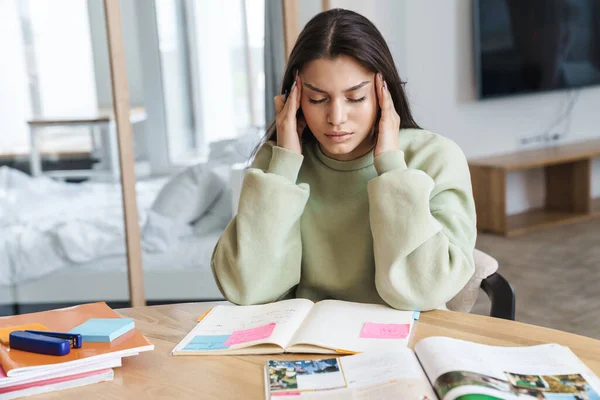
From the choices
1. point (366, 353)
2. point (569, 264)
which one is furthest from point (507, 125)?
point (366, 353)

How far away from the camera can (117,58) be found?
2725mm

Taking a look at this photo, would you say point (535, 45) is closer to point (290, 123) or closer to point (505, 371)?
point (290, 123)

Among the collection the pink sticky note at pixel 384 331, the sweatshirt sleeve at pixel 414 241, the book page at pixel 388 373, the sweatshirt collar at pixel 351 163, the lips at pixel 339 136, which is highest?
the lips at pixel 339 136

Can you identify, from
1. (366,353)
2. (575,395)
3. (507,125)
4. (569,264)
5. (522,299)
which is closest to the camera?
(575,395)

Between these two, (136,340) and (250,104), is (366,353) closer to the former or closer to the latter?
(136,340)

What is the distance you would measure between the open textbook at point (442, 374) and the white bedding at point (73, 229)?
1913mm

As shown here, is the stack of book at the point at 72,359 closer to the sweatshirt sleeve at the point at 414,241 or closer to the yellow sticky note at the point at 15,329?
the yellow sticky note at the point at 15,329

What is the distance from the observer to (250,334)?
1163 mm

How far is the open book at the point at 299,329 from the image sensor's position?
111 cm

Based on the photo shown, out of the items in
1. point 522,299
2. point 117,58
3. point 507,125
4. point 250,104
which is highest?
point 117,58

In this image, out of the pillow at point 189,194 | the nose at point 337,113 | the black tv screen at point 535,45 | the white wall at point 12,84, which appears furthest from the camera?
the black tv screen at point 535,45

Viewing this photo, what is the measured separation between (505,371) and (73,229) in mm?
2156

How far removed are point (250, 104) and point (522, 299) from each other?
56.5 inches

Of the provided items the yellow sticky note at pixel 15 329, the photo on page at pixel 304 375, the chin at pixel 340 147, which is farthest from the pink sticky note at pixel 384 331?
the yellow sticky note at pixel 15 329
